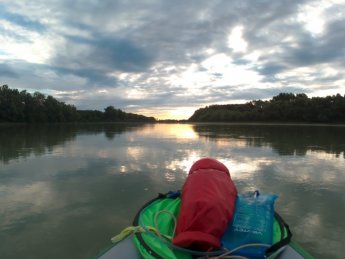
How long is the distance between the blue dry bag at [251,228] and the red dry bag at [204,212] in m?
0.08

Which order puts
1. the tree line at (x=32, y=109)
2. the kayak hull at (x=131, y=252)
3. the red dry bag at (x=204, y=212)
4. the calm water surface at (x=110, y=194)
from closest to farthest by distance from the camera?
the red dry bag at (x=204, y=212), the kayak hull at (x=131, y=252), the calm water surface at (x=110, y=194), the tree line at (x=32, y=109)

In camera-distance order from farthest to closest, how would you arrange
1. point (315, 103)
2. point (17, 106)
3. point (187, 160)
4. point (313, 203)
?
point (315, 103) → point (17, 106) → point (187, 160) → point (313, 203)

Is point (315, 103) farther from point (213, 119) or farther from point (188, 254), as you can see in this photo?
point (188, 254)

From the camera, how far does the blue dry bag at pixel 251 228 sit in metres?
2.52

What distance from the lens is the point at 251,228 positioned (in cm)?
278

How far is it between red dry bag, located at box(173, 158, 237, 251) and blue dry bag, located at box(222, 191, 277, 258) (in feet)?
0.25

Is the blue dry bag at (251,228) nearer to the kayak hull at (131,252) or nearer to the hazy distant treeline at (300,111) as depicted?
the kayak hull at (131,252)

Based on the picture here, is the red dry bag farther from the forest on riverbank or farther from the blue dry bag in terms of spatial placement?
the forest on riverbank

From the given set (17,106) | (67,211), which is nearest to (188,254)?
(67,211)

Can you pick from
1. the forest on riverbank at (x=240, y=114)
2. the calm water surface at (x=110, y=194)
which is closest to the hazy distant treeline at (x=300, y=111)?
the forest on riverbank at (x=240, y=114)

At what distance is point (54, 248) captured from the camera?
383 centimetres

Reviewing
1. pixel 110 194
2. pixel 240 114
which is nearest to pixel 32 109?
pixel 240 114

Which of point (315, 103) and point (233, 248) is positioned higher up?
point (315, 103)

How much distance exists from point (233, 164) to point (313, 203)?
4.13 meters
